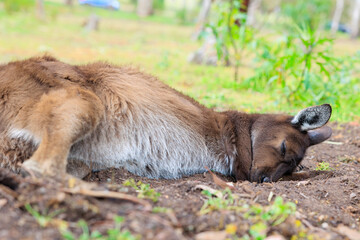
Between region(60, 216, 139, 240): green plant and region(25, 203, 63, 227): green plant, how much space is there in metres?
0.12

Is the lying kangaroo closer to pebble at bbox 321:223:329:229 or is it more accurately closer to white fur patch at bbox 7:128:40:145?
white fur patch at bbox 7:128:40:145

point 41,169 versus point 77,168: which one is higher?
point 41,169

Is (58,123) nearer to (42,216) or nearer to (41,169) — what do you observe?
(41,169)

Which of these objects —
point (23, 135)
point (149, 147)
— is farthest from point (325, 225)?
point (23, 135)

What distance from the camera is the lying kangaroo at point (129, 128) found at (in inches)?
124

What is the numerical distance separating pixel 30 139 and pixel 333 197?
2.60 metres

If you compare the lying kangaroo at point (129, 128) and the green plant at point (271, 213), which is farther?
the lying kangaroo at point (129, 128)

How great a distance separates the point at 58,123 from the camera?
3.03m

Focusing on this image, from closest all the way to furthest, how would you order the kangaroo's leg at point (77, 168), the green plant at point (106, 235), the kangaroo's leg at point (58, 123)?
the green plant at point (106, 235), the kangaroo's leg at point (58, 123), the kangaroo's leg at point (77, 168)

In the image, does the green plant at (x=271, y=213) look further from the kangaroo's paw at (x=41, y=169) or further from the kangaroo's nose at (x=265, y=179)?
the kangaroo's paw at (x=41, y=169)

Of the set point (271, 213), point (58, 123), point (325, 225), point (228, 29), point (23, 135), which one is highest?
point (228, 29)

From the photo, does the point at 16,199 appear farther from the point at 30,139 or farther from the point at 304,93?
the point at 304,93

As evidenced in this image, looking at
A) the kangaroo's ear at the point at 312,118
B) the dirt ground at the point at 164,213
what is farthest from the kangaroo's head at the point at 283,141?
the dirt ground at the point at 164,213

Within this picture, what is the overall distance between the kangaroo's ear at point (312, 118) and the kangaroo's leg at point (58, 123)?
77.6 inches
